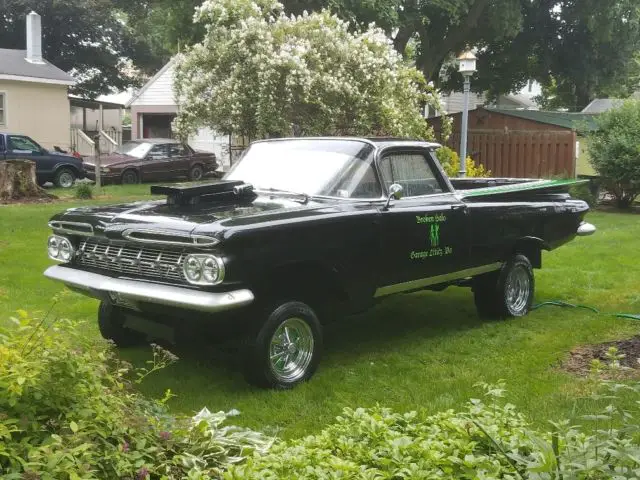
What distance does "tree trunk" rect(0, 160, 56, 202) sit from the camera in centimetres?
1677

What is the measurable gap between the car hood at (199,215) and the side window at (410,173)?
812 millimetres

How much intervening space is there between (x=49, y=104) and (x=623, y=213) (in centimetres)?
1981

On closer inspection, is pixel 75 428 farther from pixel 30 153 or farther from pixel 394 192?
pixel 30 153

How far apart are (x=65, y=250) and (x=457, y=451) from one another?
3.70 meters

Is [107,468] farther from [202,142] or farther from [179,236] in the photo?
[202,142]

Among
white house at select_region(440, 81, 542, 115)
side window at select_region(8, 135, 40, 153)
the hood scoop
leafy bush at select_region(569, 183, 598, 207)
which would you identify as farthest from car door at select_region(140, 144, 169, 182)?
the hood scoop

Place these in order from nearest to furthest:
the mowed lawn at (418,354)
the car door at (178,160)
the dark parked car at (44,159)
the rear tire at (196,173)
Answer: the mowed lawn at (418,354) → the dark parked car at (44,159) → the car door at (178,160) → the rear tire at (196,173)

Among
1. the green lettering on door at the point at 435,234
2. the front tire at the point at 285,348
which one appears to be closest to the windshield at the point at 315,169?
the green lettering on door at the point at 435,234

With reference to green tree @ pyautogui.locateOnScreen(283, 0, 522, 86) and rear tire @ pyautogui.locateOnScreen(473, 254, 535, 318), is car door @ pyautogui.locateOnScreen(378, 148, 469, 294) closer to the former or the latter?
rear tire @ pyautogui.locateOnScreen(473, 254, 535, 318)

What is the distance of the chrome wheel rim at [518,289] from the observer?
24.5 feet

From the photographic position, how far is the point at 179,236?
187 inches

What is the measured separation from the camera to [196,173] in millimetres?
25250

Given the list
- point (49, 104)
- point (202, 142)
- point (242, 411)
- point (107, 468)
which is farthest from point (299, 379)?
point (202, 142)

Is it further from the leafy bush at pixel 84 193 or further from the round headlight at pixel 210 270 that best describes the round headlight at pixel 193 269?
the leafy bush at pixel 84 193
